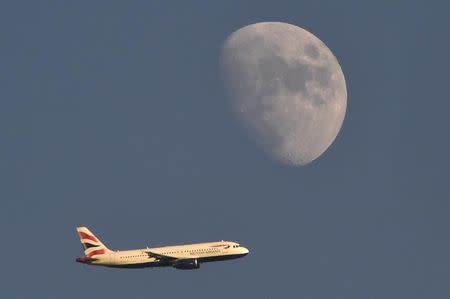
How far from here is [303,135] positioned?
182 meters

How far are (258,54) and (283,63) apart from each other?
4877 millimetres

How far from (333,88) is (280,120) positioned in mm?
12798

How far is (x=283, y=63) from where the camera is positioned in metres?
183

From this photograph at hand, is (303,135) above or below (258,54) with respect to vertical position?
below

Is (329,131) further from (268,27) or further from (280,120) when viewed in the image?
(268,27)

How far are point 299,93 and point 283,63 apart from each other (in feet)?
20.6

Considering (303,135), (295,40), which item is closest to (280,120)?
(303,135)

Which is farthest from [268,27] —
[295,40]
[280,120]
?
[280,120]

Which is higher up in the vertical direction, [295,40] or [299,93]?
[295,40]

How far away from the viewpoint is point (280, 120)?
595 ft

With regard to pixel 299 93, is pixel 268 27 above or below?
above

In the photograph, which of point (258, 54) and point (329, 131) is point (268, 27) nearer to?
point (258, 54)

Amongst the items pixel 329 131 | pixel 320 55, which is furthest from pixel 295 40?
pixel 329 131

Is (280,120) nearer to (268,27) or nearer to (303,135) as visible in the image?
(303,135)
